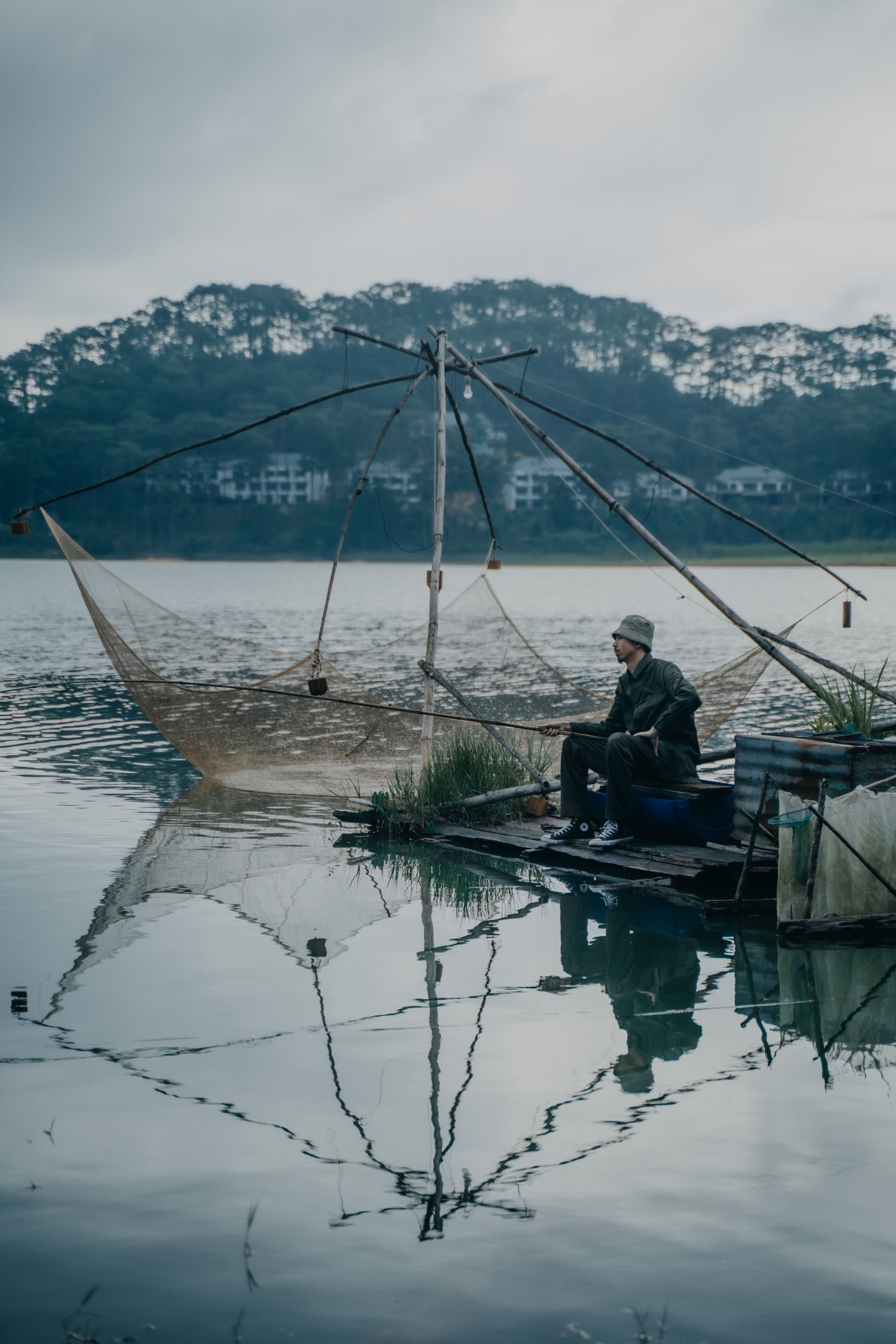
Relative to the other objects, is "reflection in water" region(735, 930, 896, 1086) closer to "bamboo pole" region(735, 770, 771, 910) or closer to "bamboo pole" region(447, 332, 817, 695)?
"bamboo pole" region(735, 770, 771, 910)

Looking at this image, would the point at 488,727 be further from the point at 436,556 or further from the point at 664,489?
the point at 664,489

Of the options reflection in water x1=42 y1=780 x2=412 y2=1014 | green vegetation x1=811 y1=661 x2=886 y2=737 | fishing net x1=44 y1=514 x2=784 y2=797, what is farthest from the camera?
fishing net x1=44 y1=514 x2=784 y2=797

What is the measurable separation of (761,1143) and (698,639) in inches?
879

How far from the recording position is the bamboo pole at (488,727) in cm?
656

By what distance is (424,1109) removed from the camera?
331 cm

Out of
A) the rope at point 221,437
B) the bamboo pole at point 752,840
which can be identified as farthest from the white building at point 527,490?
the bamboo pole at point 752,840

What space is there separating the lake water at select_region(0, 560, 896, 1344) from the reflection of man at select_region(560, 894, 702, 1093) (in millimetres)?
16

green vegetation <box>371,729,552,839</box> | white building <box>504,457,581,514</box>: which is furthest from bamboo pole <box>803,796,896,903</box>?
white building <box>504,457,581,514</box>

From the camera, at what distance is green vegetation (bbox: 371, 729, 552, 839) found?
22.5 feet

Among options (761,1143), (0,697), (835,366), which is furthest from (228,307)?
(761,1143)

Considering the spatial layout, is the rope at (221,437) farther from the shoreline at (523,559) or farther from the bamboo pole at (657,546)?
the shoreline at (523,559)

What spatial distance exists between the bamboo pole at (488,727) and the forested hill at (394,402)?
183 ft

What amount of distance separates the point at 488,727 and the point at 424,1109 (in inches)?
149

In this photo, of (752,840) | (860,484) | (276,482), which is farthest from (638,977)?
(860,484)
